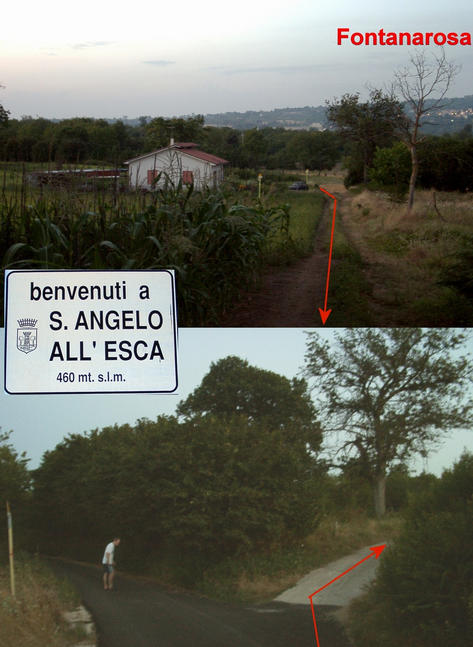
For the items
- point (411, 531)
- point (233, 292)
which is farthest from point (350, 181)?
point (411, 531)

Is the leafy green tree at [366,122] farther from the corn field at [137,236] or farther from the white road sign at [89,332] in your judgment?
the white road sign at [89,332]

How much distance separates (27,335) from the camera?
7.63 feet

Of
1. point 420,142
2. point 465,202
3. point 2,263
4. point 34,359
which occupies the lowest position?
point 34,359

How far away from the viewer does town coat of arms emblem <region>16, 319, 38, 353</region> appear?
231cm

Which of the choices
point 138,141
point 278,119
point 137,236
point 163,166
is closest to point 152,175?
point 163,166

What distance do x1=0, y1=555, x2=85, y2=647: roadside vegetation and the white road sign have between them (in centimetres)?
68

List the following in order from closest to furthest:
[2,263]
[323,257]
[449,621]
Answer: [449,621], [2,263], [323,257]

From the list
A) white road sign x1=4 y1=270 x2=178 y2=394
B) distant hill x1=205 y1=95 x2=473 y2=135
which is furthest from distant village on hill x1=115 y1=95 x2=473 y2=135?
white road sign x1=4 y1=270 x2=178 y2=394

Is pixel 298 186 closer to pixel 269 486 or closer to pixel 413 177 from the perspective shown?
pixel 413 177

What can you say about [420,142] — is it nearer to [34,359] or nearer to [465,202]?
[465,202]

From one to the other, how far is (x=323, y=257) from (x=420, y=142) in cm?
72

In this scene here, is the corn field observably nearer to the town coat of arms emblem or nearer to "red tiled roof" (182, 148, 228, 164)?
"red tiled roof" (182, 148, 228, 164)

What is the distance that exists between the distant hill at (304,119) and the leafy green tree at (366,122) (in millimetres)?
78

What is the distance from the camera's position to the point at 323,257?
3078mm
